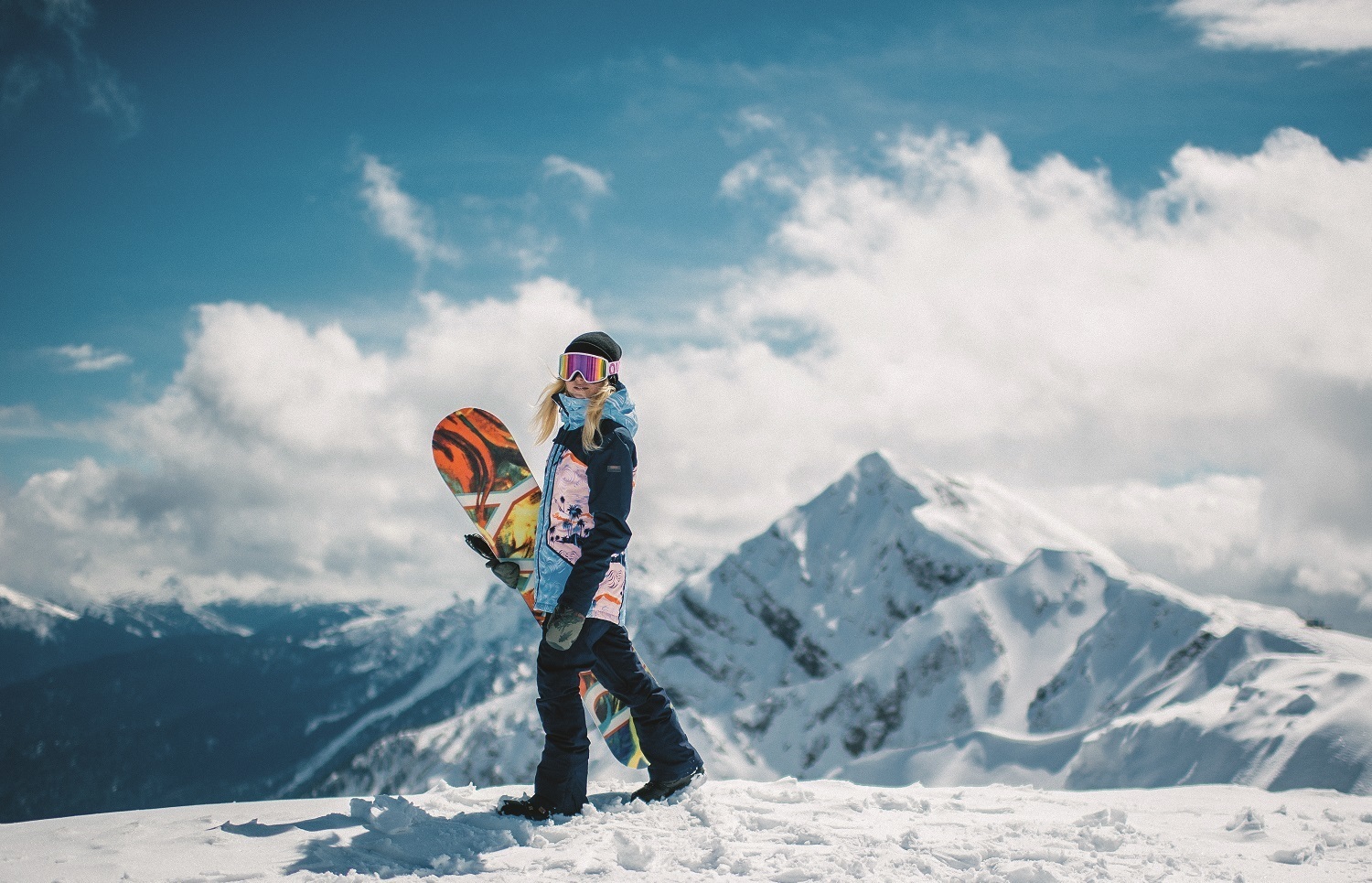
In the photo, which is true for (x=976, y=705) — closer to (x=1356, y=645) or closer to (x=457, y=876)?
(x=1356, y=645)

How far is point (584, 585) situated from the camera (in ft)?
19.9

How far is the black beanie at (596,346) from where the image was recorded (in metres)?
6.77

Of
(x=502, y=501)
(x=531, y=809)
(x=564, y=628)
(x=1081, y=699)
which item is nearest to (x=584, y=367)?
(x=502, y=501)

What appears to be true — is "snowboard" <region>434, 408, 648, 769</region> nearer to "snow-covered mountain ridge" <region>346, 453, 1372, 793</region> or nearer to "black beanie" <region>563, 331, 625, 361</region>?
"black beanie" <region>563, 331, 625, 361</region>

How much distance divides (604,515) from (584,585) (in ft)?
1.74

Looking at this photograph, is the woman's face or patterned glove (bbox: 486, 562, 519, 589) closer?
the woman's face

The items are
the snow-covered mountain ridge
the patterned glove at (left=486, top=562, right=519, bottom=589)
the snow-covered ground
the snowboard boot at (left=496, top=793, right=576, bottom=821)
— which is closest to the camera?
the snow-covered ground

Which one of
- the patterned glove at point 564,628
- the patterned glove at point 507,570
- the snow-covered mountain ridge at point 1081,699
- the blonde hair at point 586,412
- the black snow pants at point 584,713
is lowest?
the snow-covered mountain ridge at point 1081,699

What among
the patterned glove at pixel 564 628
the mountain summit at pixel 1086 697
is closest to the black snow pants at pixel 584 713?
the patterned glove at pixel 564 628

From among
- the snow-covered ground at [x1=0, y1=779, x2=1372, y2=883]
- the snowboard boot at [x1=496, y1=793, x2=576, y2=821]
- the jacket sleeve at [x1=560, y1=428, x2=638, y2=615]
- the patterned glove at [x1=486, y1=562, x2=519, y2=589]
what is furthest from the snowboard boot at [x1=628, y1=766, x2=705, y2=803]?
the patterned glove at [x1=486, y1=562, x2=519, y2=589]

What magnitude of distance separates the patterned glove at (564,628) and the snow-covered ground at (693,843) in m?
1.22

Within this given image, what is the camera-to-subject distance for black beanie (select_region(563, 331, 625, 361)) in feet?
22.2

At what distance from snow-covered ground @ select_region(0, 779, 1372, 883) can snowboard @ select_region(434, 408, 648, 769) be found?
67 cm

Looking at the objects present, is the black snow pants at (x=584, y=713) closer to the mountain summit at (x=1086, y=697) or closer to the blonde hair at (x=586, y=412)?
the blonde hair at (x=586, y=412)
